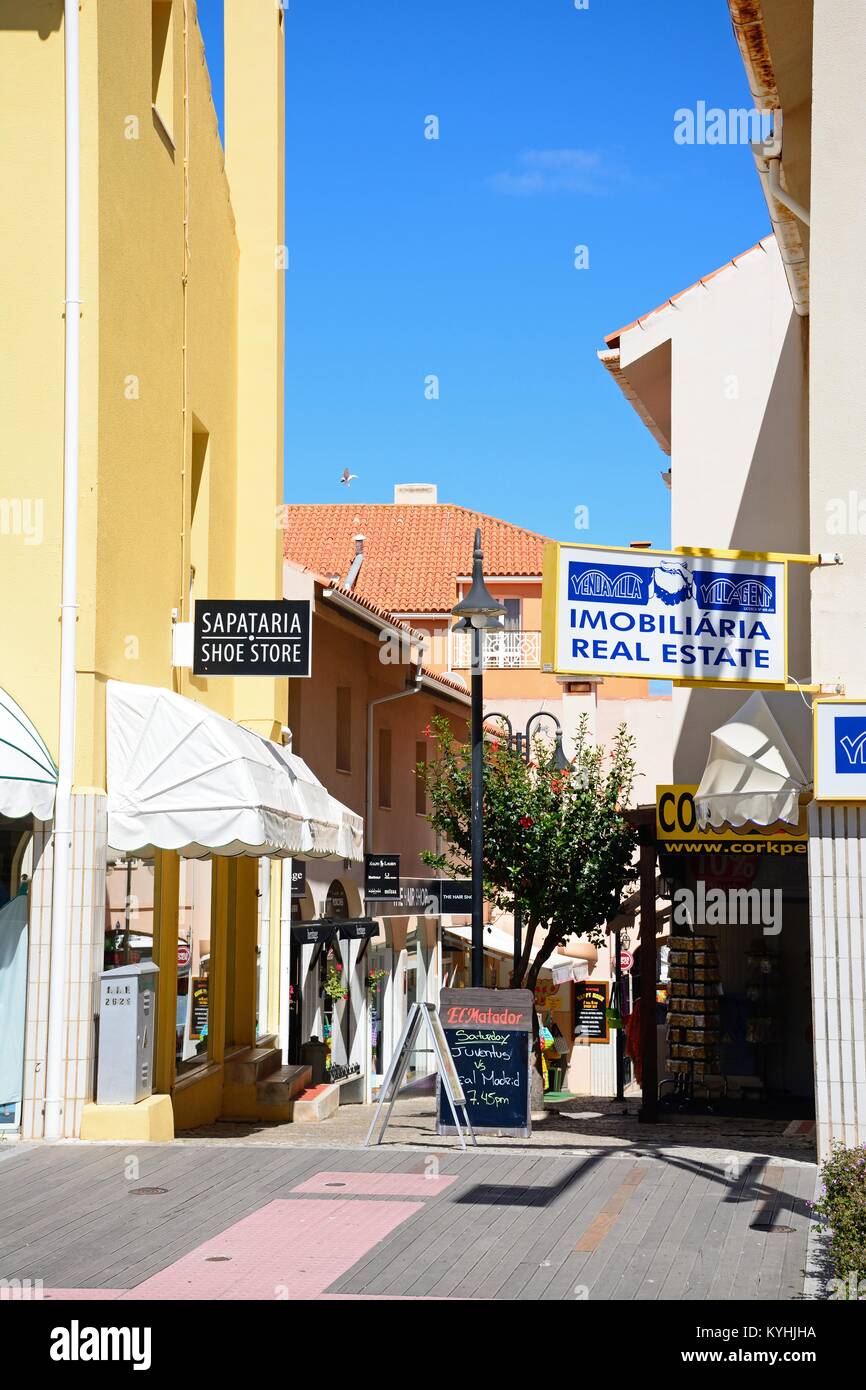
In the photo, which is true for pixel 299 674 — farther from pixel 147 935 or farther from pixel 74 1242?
pixel 74 1242

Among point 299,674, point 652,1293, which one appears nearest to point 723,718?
point 299,674

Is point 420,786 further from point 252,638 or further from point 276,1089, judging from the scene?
point 252,638

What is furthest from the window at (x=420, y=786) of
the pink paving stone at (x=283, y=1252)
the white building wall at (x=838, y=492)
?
the pink paving stone at (x=283, y=1252)

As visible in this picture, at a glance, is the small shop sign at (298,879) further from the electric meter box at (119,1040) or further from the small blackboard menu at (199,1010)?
the electric meter box at (119,1040)

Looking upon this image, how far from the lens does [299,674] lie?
44.4ft

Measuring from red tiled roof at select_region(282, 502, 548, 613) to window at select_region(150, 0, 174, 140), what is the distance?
102 feet

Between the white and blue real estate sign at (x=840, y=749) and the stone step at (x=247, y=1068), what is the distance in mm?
8509

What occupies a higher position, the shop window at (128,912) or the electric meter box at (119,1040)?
the shop window at (128,912)

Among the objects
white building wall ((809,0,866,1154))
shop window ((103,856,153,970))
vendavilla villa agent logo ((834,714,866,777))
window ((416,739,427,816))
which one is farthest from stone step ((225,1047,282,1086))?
window ((416,739,427,816))

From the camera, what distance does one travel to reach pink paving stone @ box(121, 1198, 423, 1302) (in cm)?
768

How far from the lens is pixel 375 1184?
→ 10.7 metres

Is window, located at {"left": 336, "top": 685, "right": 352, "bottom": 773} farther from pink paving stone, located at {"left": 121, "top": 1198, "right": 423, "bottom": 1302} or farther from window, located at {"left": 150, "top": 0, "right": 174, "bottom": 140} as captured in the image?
pink paving stone, located at {"left": 121, "top": 1198, "right": 423, "bottom": 1302}

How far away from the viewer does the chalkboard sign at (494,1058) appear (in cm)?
1373
